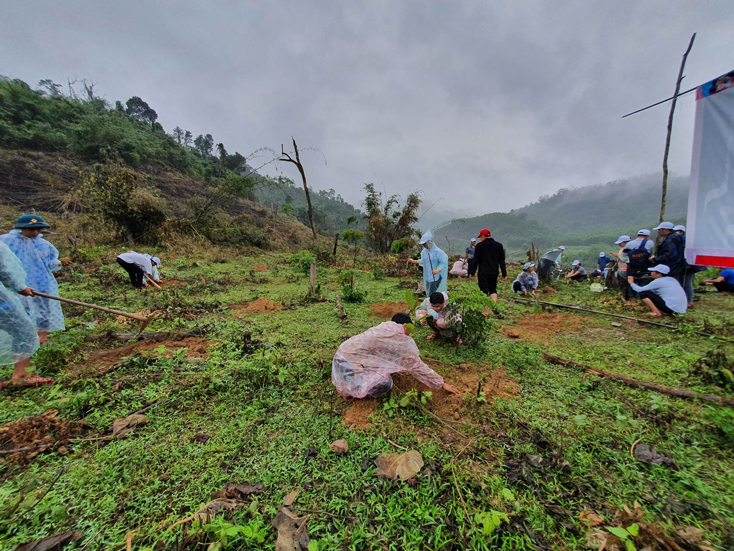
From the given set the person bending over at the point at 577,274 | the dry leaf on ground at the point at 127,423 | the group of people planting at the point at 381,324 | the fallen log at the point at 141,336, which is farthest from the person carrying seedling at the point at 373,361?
the person bending over at the point at 577,274

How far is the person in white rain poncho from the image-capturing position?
261 centimetres

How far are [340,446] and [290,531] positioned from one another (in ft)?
2.12

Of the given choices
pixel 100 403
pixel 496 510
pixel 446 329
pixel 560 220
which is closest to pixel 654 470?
pixel 496 510

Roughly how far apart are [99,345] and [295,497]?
3778 millimetres

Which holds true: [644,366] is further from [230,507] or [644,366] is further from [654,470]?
[230,507]

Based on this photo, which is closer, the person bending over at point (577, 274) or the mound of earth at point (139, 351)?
the mound of earth at point (139, 351)

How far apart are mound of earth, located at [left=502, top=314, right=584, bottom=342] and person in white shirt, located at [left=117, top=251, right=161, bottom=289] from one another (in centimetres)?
819

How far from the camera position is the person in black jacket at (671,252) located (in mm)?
5160

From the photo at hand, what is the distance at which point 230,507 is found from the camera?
1.62 metres

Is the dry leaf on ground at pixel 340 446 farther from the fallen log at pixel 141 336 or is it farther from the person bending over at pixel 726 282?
the person bending over at pixel 726 282

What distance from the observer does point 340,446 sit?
6.89ft

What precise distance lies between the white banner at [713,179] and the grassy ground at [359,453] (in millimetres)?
1370

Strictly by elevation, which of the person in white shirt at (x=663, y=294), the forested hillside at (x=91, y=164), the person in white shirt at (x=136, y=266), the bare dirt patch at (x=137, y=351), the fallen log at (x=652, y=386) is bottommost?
the fallen log at (x=652, y=386)

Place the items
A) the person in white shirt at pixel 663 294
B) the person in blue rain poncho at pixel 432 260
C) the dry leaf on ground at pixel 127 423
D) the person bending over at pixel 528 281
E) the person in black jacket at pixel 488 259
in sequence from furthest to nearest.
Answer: the person bending over at pixel 528 281 → the person in black jacket at pixel 488 259 → the person in blue rain poncho at pixel 432 260 → the person in white shirt at pixel 663 294 → the dry leaf on ground at pixel 127 423
